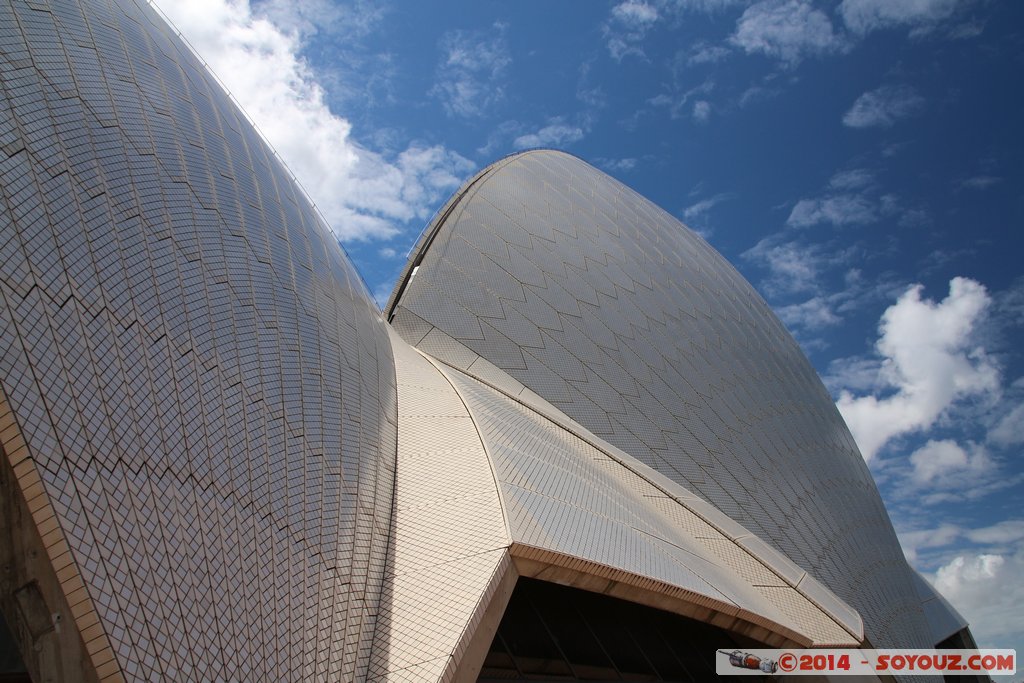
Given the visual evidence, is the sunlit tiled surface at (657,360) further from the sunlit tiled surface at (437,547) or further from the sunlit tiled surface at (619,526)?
the sunlit tiled surface at (437,547)

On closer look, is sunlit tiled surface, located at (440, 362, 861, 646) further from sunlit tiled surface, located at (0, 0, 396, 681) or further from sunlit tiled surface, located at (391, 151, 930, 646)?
sunlit tiled surface, located at (0, 0, 396, 681)

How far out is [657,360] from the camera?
15891 mm

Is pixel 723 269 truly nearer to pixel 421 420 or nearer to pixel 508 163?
pixel 508 163

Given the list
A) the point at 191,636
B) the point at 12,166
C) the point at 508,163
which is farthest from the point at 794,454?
the point at 12,166

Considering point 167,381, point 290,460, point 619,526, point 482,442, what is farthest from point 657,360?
point 167,381

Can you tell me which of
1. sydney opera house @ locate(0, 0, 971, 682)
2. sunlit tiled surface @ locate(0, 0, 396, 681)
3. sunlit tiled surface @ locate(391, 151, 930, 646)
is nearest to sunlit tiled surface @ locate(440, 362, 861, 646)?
sydney opera house @ locate(0, 0, 971, 682)

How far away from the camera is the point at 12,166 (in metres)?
5.93

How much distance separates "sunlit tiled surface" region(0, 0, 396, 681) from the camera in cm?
558

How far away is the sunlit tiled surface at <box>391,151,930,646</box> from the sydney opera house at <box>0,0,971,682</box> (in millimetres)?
100

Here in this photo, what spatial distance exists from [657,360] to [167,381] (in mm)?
11098

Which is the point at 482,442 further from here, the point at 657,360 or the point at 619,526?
the point at 657,360

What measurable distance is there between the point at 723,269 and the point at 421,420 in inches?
548

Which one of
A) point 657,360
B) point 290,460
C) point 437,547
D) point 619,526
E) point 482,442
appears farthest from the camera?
point 657,360

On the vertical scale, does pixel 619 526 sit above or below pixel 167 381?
above
